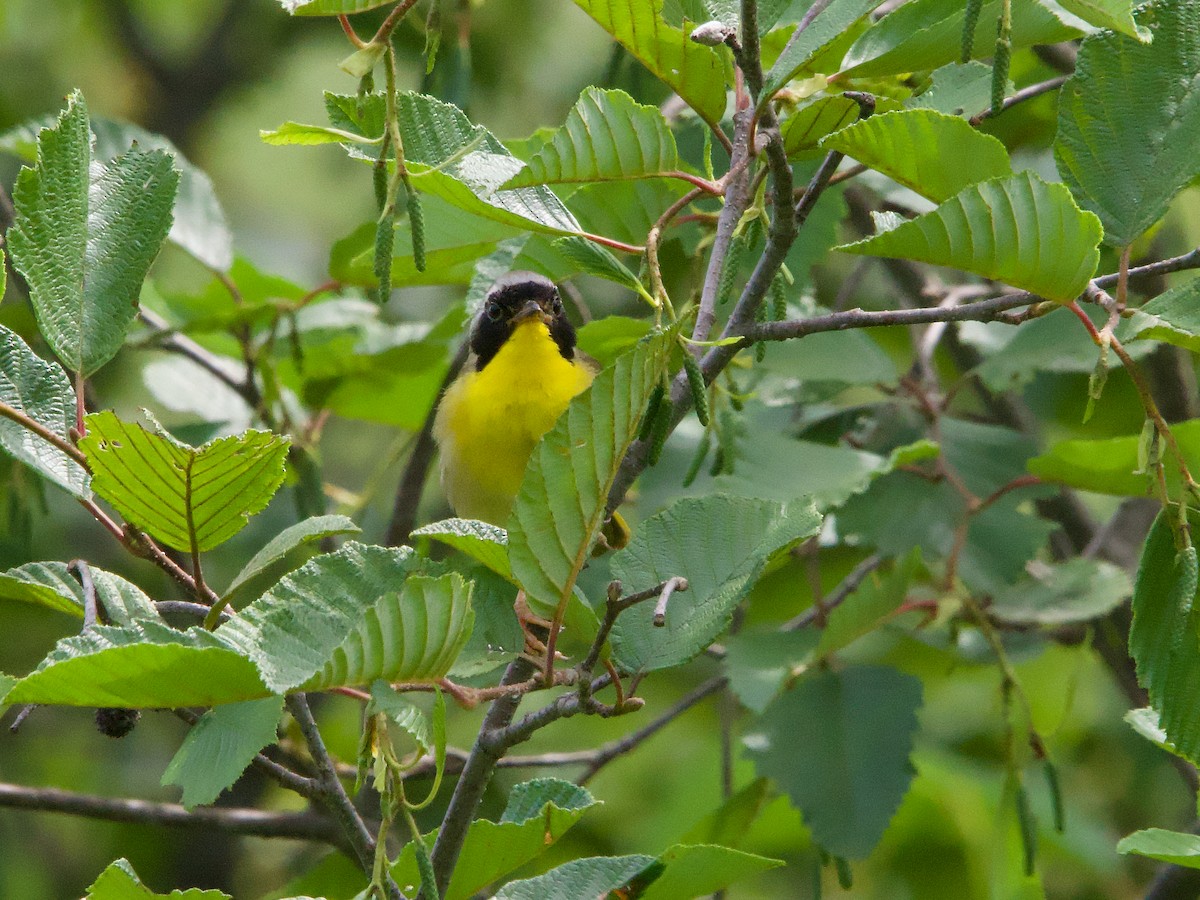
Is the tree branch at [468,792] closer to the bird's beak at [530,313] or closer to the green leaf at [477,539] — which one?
the green leaf at [477,539]

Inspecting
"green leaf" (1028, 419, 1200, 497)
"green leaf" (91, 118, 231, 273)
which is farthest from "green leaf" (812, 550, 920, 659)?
"green leaf" (91, 118, 231, 273)

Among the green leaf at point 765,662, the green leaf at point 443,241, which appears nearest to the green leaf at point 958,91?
the green leaf at point 443,241

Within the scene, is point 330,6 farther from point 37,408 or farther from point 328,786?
point 328,786

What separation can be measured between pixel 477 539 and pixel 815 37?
0.64 meters

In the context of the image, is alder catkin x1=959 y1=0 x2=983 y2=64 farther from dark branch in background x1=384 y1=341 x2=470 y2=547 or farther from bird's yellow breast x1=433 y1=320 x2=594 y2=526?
dark branch in background x1=384 y1=341 x2=470 y2=547

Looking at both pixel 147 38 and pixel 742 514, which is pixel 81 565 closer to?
pixel 742 514

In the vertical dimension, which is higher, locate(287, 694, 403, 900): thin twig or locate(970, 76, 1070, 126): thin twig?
locate(970, 76, 1070, 126): thin twig

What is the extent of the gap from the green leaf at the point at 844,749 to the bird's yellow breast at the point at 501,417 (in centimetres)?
92

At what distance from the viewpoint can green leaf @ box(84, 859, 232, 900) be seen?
1.42 metres

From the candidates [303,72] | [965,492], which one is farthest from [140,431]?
[303,72]

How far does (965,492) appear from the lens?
9.72ft

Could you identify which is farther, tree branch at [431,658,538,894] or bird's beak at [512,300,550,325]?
bird's beak at [512,300,550,325]

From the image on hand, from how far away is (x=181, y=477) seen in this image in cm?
150

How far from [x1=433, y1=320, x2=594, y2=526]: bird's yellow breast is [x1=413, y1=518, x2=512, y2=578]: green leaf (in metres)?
1.75
